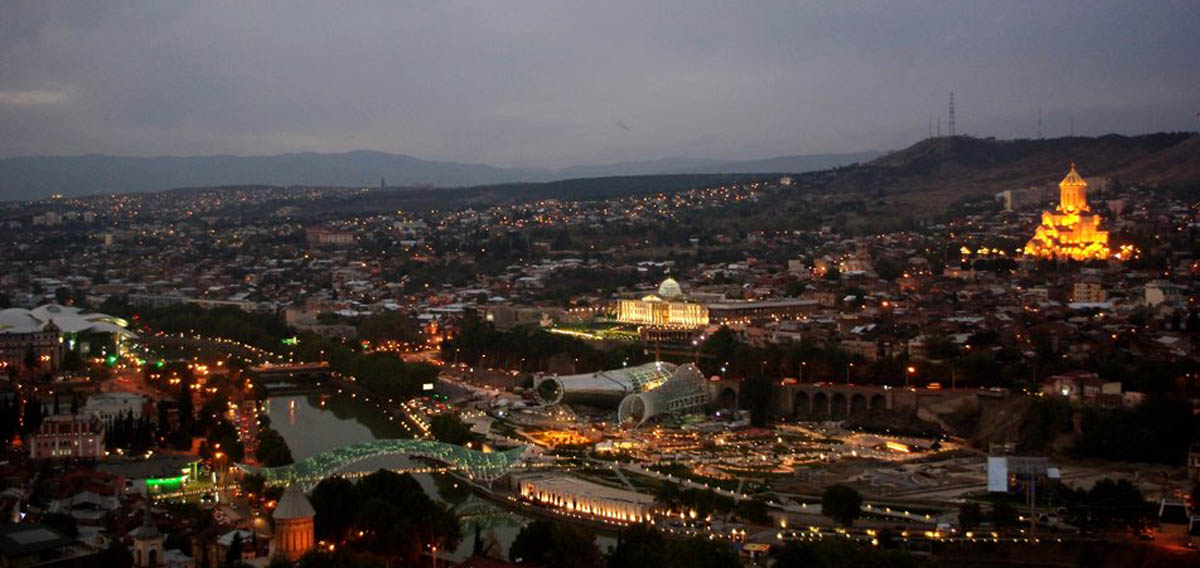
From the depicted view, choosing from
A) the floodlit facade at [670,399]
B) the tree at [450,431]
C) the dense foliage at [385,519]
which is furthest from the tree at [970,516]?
the floodlit facade at [670,399]

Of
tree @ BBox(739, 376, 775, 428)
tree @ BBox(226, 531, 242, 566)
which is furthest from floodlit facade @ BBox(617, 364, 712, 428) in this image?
tree @ BBox(226, 531, 242, 566)

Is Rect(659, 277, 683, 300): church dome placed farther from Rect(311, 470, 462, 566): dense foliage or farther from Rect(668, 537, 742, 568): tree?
Rect(668, 537, 742, 568): tree

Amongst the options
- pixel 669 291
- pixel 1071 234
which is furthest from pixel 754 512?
pixel 1071 234

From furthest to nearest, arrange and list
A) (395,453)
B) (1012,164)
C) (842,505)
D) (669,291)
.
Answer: (1012,164) < (669,291) < (395,453) < (842,505)

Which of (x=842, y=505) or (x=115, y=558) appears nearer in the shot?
(x=115, y=558)

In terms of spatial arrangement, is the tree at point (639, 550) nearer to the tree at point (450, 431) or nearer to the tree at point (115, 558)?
the tree at point (115, 558)

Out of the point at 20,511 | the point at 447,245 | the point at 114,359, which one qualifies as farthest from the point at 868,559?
the point at 447,245

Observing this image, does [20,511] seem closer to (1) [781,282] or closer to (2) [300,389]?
(2) [300,389]

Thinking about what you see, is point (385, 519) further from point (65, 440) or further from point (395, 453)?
point (65, 440)
